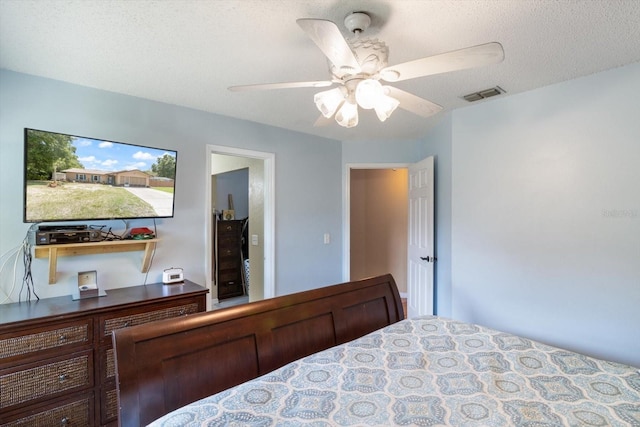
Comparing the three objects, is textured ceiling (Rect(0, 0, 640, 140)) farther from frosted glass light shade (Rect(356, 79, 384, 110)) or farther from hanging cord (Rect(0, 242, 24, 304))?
hanging cord (Rect(0, 242, 24, 304))

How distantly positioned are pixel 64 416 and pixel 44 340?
1.51 ft

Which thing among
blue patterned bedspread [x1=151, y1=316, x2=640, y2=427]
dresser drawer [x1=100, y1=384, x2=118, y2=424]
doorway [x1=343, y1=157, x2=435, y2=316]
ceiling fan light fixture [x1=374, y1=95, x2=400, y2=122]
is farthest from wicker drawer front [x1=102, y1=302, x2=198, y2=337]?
doorway [x1=343, y1=157, x2=435, y2=316]

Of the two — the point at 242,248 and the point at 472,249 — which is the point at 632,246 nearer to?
the point at 472,249

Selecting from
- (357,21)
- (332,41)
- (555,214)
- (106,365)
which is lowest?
(106,365)

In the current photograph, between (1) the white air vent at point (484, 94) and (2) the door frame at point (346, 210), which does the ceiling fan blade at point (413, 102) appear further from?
(2) the door frame at point (346, 210)

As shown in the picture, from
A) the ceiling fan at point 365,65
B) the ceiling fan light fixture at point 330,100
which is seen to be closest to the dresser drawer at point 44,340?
the ceiling fan at point 365,65

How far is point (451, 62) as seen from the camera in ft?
4.09

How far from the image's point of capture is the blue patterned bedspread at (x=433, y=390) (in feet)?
3.43

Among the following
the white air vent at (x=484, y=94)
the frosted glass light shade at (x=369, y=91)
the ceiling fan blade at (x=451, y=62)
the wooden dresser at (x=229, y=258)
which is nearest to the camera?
the ceiling fan blade at (x=451, y=62)

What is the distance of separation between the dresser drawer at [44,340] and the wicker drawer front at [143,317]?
0.31 ft

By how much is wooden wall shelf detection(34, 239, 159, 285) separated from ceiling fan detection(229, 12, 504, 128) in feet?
5.06

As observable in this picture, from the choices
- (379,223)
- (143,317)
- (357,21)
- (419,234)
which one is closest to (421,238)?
(419,234)

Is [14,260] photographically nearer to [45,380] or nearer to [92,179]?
[92,179]

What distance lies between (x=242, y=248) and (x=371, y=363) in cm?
402
